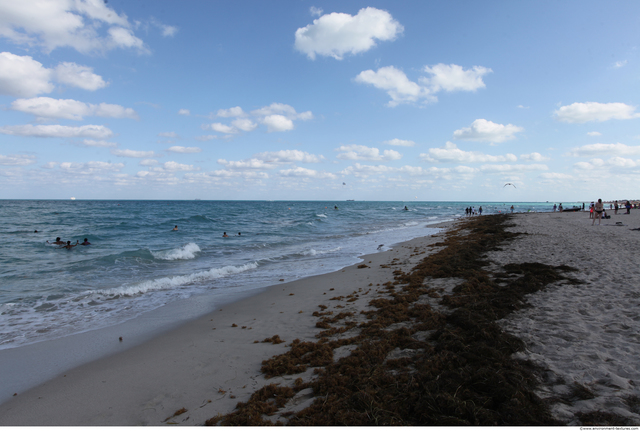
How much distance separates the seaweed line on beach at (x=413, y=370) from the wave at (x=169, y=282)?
22.5 ft

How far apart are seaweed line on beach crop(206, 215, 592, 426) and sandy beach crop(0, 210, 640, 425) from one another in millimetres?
21

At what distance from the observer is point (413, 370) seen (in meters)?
4.30

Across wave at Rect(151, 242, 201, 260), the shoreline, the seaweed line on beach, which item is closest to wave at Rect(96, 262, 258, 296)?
the shoreline

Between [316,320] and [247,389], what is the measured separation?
2.90 m

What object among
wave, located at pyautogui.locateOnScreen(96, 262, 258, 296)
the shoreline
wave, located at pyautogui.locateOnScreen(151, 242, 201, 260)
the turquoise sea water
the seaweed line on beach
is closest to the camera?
the seaweed line on beach

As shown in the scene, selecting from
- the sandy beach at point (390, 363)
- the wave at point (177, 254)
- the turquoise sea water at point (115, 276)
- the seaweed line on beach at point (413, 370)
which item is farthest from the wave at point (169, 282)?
the seaweed line on beach at point (413, 370)

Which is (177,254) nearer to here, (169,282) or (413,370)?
(169,282)

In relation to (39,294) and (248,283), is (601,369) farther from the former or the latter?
(39,294)

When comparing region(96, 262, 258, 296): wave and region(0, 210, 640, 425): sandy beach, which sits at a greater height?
region(0, 210, 640, 425): sandy beach

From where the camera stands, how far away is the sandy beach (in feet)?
11.2

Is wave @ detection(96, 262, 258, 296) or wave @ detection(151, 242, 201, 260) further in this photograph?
wave @ detection(151, 242, 201, 260)

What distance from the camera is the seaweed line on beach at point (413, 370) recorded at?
3340 mm

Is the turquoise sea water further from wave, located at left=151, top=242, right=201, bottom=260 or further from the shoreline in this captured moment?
the shoreline

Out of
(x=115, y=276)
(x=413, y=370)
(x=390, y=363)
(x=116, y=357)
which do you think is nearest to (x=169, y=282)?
(x=115, y=276)
